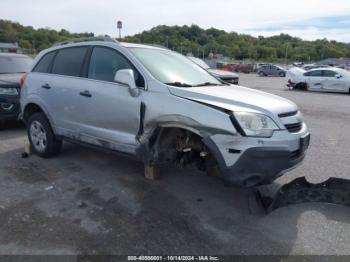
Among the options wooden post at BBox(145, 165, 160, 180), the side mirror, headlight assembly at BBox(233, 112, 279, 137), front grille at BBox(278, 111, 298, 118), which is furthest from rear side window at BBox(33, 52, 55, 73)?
front grille at BBox(278, 111, 298, 118)

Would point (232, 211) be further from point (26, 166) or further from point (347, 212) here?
point (26, 166)

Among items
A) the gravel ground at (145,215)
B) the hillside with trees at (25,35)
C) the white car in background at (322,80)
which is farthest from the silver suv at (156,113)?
the hillside with trees at (25,35)

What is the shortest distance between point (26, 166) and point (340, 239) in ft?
14.4

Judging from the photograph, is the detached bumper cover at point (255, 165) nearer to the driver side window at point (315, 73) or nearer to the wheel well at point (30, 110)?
the wheel well at point (30, 110)

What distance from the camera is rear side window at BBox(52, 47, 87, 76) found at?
5020 millimetres

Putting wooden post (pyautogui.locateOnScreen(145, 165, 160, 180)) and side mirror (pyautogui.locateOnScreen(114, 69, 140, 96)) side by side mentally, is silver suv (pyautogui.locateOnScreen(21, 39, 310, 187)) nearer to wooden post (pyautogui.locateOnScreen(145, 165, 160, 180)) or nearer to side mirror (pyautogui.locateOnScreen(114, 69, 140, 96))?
side mirror (pyautogui.locateOnScreen(114, 69, 140, 96))

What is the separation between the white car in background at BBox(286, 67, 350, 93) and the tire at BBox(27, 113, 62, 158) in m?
16.5

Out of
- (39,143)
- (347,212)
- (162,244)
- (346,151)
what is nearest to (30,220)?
(162,244)

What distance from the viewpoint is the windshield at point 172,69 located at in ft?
14.0

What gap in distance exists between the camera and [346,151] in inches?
242

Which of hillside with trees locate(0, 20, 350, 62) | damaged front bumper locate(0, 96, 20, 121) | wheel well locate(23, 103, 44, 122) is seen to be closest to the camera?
wheel well locate(23, 103, 44, 122)

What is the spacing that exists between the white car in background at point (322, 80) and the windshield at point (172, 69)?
1539cm

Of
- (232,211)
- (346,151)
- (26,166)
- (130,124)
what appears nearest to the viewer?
(232,211)

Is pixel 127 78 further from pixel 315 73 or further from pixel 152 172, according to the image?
pixel 315 73
